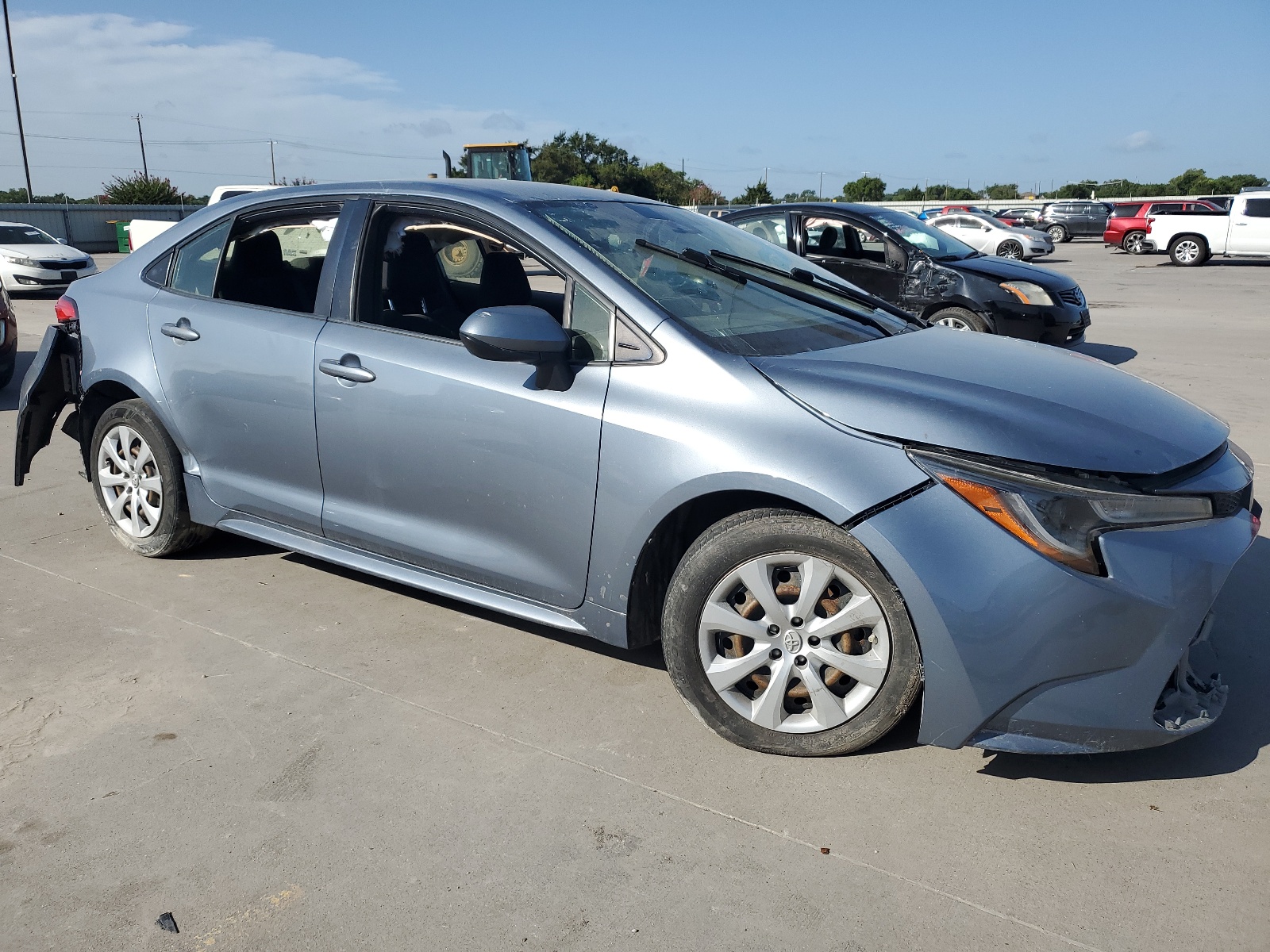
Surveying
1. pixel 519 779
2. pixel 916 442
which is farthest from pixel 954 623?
pixel 519 779

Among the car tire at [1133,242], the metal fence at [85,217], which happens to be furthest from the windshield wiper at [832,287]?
the metal fence at [85,217]

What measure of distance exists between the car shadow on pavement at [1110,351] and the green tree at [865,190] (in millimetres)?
67384

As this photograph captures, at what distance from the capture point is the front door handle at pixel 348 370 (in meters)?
3.71

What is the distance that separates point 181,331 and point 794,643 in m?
2.89

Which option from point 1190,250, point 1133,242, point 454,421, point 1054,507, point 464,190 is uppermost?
point 464,190

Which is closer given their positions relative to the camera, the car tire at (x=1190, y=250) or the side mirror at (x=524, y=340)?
the side mirror at (x=524, y=340)

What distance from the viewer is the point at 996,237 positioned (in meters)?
28.6

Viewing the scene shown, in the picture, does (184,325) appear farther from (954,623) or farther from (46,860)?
(954,623)

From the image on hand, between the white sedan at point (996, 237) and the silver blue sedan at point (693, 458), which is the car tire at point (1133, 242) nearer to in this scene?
the white sedan at point (996, 237)

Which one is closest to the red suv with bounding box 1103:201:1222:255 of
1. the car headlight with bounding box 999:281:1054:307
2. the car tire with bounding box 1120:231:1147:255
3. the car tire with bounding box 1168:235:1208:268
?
the car tire with bounding box 1120:231:1147:255

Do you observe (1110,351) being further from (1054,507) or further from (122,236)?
(122,236)

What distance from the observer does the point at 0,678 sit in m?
3.62

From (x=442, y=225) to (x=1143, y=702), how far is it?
2.77m

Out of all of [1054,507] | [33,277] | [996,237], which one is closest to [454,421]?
[1054,507]
